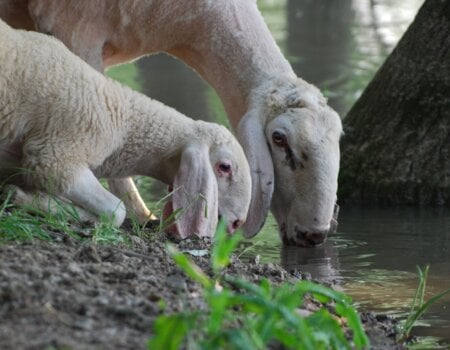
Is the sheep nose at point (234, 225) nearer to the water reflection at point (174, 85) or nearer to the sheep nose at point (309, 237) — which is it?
the sheep nose at point (309, 237)

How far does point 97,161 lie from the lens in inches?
248

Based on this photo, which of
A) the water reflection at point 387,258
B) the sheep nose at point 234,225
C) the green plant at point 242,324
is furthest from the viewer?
the sheep nose at point 234,225

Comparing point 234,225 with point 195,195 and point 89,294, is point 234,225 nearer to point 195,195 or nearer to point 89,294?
point 195,195

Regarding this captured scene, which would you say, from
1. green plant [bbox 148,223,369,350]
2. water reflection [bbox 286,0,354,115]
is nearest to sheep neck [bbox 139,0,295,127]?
green plant [bbox 148,223,369,350]

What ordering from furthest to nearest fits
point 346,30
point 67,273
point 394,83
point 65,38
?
point 346,30, point 394,83, point 65,38, point 67,273

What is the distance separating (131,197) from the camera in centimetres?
743

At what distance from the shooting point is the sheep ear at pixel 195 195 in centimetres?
623

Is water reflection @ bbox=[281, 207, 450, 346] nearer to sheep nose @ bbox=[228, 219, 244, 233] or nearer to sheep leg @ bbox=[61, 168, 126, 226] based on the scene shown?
sheep nose @ bbox=[228, 219, 244, 233]

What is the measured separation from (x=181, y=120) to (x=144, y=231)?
684 mm

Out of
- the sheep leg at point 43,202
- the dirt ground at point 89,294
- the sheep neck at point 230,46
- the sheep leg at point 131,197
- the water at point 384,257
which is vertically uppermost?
the sheep neck at point 230,46

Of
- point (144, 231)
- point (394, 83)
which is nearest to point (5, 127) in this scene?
point (144, 231)

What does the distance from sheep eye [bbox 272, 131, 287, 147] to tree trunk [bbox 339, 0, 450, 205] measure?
1876 mm

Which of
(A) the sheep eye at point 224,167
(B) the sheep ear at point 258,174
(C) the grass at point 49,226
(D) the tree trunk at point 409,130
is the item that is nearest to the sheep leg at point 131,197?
(B) the sheep ear at point 258,174

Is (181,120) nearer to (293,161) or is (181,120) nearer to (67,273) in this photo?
(293,161)
